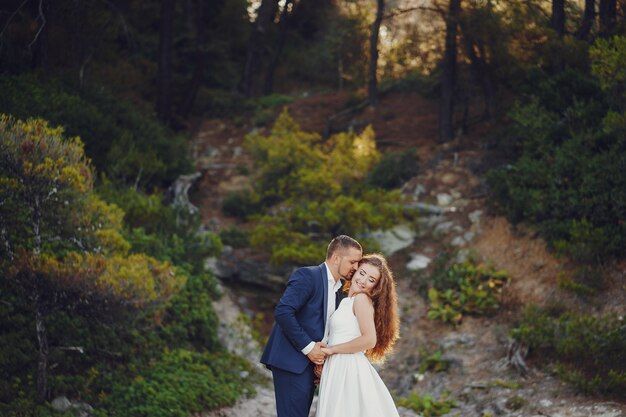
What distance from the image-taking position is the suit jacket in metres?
5.39

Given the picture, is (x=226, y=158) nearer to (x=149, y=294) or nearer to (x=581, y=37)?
(x=581, y=37)

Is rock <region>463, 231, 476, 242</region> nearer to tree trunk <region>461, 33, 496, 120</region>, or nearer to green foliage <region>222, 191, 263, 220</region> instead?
green foliage <region>222, 191, 263, 220</region>

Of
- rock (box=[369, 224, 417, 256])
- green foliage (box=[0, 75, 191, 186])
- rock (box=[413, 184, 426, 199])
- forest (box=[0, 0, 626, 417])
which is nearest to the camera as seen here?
forest (box=[0, 0, 626, 417])

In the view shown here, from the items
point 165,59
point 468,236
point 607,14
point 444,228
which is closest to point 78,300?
point 468,236

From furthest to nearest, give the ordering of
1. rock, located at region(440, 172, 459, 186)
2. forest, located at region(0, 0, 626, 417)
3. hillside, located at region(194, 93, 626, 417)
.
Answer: rock, located at region(440, 172, 459, 186), hillside, located at region(194, 93, 626, 417), forest, located at region(0, 0, 626, 417)

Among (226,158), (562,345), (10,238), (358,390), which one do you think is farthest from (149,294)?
(226,158)

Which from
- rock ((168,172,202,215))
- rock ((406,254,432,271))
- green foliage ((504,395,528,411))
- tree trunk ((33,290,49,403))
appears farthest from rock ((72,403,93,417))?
rock ((406,254,432,271))

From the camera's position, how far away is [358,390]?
541 centimetres

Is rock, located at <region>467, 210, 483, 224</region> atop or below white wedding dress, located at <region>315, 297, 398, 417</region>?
atop

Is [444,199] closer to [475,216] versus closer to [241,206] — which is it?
[475,216]

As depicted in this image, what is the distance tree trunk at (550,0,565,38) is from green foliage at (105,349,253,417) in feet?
33.2

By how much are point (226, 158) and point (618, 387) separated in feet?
45.9

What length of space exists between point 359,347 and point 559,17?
11.6 m

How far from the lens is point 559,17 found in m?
14.4
